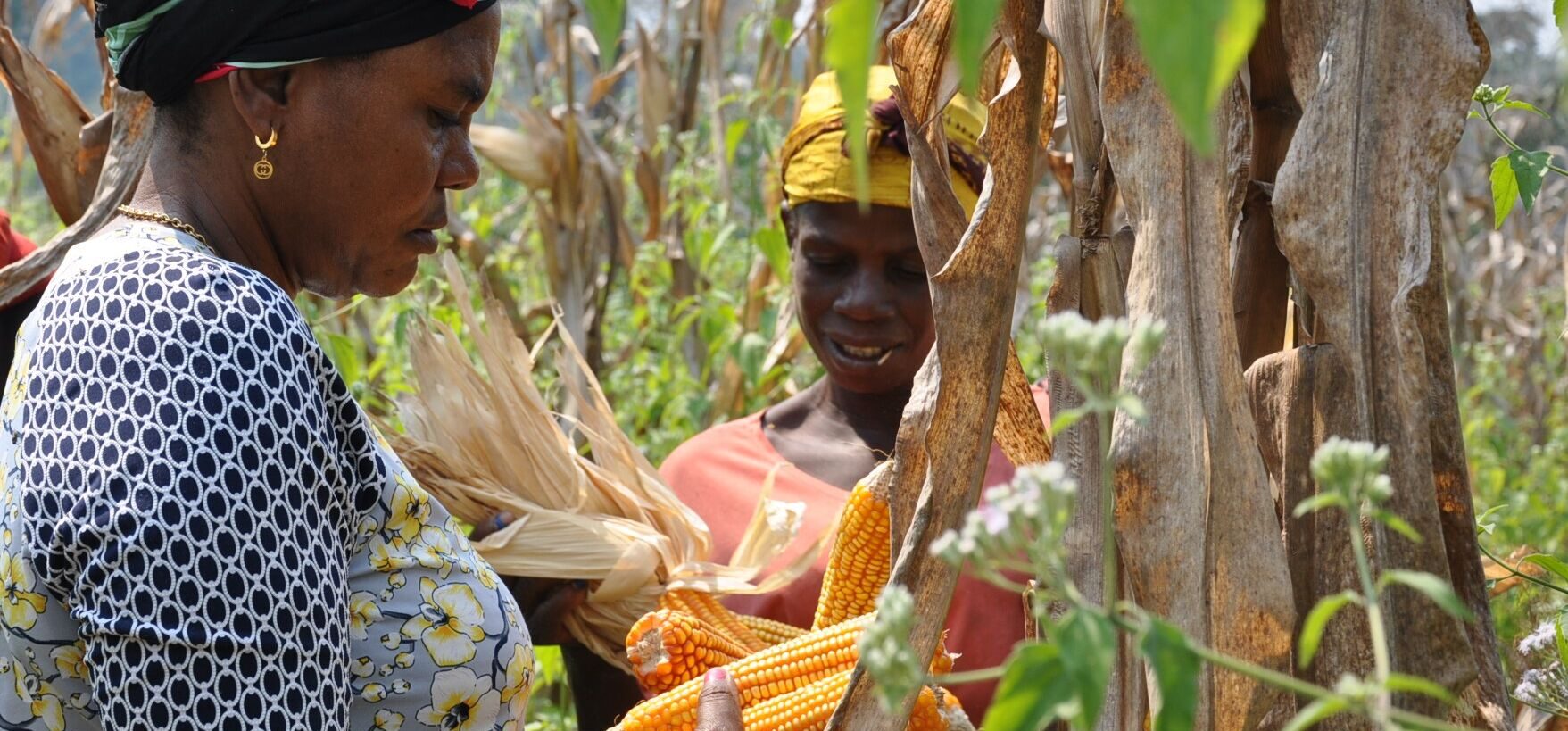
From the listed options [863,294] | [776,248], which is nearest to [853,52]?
[863,294]

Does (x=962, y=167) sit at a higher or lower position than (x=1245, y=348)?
higher

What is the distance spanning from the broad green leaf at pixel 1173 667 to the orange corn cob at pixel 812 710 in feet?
2.91

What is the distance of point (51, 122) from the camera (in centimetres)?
262

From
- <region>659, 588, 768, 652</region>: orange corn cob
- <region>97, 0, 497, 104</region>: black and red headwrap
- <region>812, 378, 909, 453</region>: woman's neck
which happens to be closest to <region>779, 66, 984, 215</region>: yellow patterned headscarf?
<region>812, 378, 909, 453</region>: woman's neck

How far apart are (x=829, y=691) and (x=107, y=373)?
2.52ft

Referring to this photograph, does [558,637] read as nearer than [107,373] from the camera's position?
No

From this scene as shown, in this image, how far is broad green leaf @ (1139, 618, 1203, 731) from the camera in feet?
2.09

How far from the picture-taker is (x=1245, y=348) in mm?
1462

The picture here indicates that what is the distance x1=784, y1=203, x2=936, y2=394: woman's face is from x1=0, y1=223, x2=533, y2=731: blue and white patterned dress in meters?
1.26

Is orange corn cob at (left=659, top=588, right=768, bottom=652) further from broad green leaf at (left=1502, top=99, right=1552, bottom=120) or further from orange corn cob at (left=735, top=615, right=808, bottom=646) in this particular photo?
broad green leaf at (left=1502, top=99, right=1552, bottom=120)

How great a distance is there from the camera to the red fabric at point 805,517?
219 centimetres

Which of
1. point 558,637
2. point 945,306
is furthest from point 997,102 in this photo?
point 558,637

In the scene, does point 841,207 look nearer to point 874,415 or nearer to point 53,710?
point 874,415

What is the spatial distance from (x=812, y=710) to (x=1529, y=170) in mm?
884
